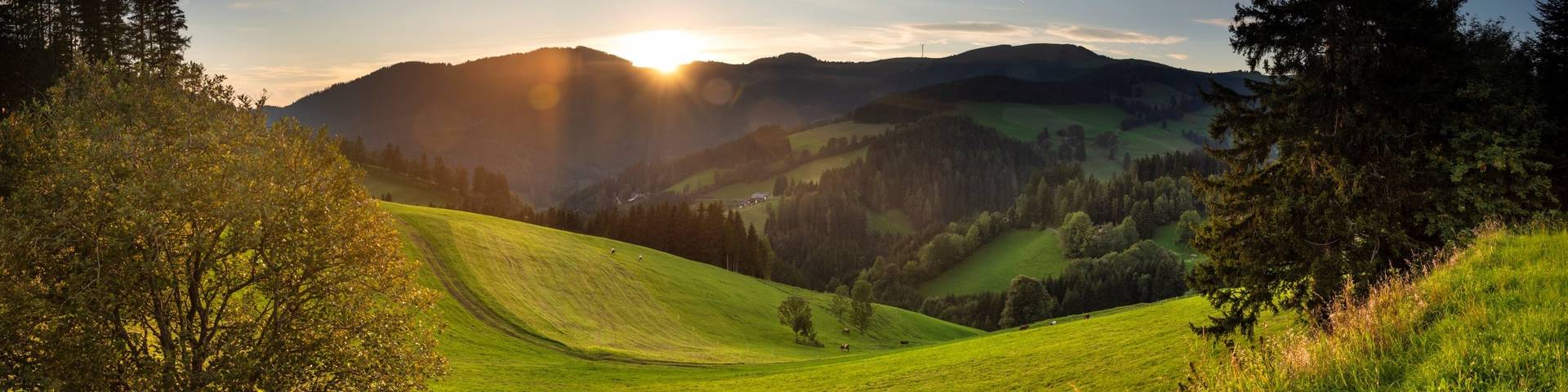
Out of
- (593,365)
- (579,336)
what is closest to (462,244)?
(579,336)

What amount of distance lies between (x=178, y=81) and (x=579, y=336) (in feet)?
159

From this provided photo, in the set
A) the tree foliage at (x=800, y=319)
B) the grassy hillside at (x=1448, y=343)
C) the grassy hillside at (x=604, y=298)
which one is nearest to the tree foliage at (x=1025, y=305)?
the grassy hillside at (x=604, y=298)

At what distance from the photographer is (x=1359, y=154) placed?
91.6 feet

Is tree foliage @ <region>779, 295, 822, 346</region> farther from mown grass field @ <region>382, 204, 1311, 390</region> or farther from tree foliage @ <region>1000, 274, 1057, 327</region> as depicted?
tree foliage @ <region>1000, 274, 1057, 327</region>

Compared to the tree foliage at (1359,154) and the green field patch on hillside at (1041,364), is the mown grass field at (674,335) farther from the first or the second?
the tree foliage at (1359,154)

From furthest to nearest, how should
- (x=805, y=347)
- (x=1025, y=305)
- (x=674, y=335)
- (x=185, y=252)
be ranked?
(x=1025, y=305)
(x=805, y=347)
(x=674, y=335)
(x=185, y=252)

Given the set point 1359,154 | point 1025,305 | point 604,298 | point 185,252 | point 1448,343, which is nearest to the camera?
point 1448,343

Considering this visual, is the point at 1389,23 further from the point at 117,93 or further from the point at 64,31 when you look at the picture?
the point at 64,31

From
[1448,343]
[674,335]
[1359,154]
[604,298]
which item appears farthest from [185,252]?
[604,298]

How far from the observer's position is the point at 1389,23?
1072 inches

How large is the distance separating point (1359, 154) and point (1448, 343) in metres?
18.5

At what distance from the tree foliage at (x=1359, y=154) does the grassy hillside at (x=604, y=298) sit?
44911 mm

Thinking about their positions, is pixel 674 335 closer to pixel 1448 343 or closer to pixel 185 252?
pixel 185 252

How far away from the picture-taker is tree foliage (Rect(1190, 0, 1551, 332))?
26625 millimetres
